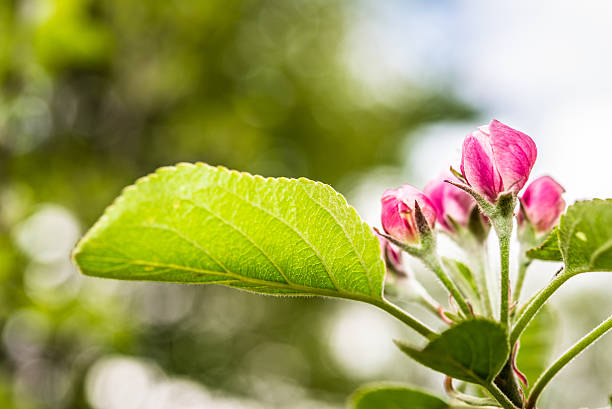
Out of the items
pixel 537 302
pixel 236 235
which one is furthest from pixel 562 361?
pixel 236 235

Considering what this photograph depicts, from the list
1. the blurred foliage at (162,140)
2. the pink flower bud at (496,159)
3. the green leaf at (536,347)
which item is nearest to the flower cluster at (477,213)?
the pink flower bud at (496,159)

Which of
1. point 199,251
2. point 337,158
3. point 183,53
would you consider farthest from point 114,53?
point 199,251

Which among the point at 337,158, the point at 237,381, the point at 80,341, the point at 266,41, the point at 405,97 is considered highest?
the point at 266,41

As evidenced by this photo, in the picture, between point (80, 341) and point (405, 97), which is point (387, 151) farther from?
point (80, 341)

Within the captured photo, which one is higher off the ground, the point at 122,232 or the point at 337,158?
the point at 122,232

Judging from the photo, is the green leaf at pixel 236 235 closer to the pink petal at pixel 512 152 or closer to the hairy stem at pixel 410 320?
the hairy stem at pixel 410 320

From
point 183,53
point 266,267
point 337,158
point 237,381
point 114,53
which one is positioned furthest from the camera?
point 337,158

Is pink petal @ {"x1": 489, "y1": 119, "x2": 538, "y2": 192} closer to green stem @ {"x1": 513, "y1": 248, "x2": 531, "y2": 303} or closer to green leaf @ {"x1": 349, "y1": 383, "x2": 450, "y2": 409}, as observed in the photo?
green stem @ {"x1": 513, "y1": 248, "x2": 531, "y2": 303}

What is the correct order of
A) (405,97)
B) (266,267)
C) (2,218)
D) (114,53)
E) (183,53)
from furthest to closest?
1. (405,97)
2. (183,53)
3. (114,53)
4. (2,218)
5. (266,267)

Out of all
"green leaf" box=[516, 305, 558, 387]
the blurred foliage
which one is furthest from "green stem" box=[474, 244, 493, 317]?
the blurred foliage
